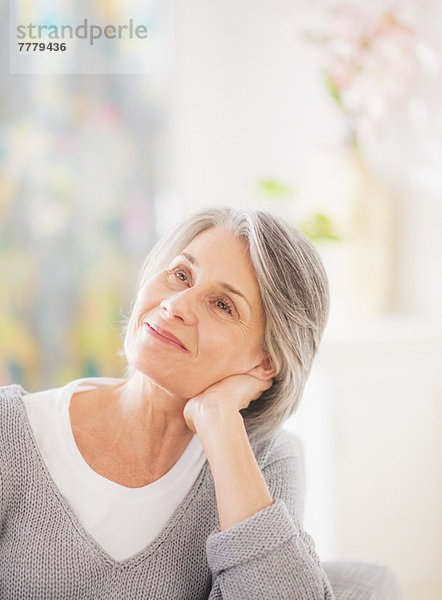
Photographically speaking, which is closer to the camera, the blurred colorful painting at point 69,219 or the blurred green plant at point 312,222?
the blurred green plant at point 312,222

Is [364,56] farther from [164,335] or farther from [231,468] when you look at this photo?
[231,468]

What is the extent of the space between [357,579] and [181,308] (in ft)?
2.15

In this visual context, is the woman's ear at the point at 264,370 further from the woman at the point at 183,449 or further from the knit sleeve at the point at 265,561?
the knit sleeve at the point at 265,561

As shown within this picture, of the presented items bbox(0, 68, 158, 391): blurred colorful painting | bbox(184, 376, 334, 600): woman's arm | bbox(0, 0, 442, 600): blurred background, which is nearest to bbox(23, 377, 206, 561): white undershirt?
bbox(184, 376, 334, 600): woman's arm

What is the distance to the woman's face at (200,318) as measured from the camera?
1.35 metres

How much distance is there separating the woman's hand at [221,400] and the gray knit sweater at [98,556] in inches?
7.6

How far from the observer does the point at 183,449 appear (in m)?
1.50

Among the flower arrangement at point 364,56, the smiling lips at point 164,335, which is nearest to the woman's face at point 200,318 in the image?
the smiling lips at point 164,335

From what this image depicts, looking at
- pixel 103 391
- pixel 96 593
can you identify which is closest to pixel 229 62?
pixel 103 391

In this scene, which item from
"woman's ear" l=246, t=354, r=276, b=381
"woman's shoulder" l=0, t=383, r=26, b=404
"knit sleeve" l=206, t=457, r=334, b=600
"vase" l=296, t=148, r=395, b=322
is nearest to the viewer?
"knit sleeve" l=206, t=457, r=334, b=600

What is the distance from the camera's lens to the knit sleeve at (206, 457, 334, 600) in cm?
127

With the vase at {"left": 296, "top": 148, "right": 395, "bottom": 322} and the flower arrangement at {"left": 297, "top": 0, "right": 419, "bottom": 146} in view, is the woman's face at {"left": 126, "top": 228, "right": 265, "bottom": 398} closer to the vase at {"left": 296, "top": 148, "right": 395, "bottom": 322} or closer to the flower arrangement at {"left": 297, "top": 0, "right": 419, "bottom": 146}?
the vase at {"left": 296, "top": 148, "right": 395, "bottom": 322}

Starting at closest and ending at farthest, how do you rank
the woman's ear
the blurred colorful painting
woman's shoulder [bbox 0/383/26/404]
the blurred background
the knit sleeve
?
the knit sleeve, woman's shoulder [bbox 0/383/26/404], the woman's ear, the blurred background, the blurred colorful painting

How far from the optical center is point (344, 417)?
2369 millimetres
